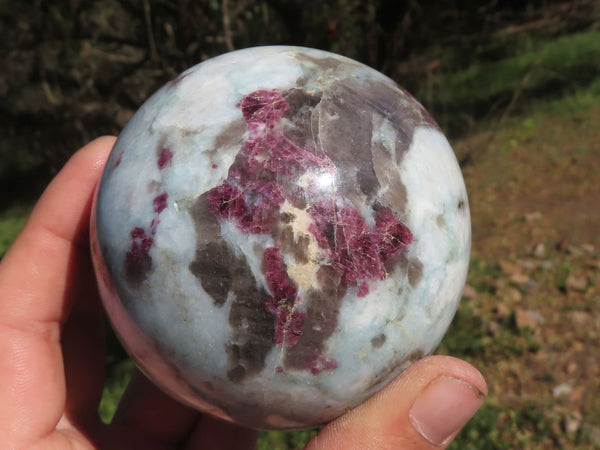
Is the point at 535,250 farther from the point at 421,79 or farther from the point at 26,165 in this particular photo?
the point at 26,165

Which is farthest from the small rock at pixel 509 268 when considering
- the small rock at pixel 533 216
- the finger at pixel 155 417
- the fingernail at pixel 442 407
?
the fingernail at pixel 442 407

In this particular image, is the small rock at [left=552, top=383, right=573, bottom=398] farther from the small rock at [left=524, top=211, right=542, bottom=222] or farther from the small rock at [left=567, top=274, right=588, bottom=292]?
the small rock at [left=524, top=211, right=542, bottom=222]

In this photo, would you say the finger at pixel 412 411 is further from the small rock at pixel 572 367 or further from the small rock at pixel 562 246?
the small rock at pixel 562 246

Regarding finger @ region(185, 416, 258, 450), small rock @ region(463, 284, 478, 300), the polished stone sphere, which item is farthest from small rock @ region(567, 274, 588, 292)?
the polished stone sphere

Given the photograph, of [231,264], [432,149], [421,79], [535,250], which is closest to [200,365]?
[231,264]

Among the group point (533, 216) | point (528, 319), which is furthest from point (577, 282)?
point (533, 216)

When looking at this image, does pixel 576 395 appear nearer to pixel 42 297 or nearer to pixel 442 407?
pixel 442 407

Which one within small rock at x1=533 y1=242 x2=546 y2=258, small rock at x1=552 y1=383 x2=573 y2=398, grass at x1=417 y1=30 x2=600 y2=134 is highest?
small rock at x1=552 y1=383 x2=573 y2=398
